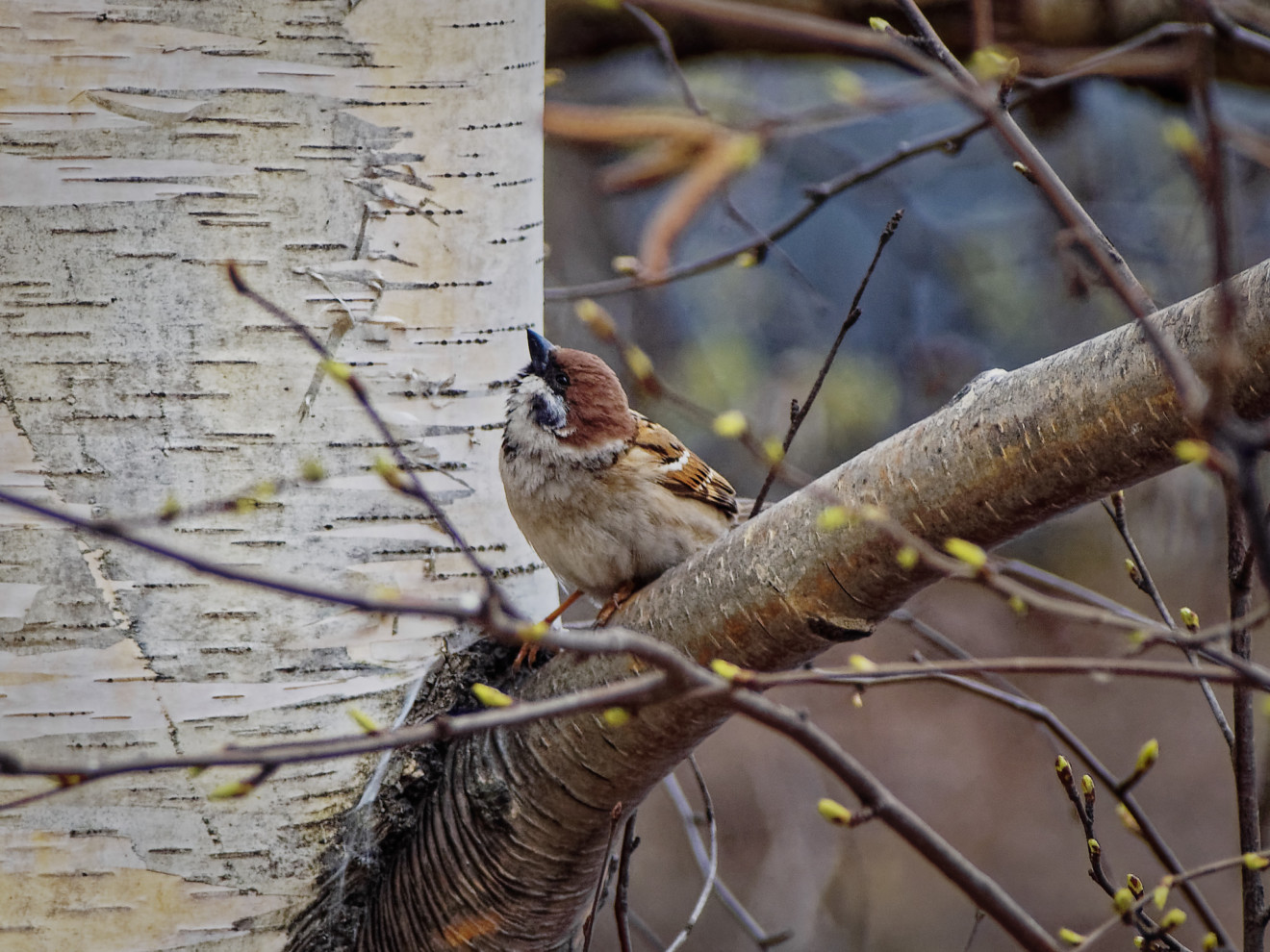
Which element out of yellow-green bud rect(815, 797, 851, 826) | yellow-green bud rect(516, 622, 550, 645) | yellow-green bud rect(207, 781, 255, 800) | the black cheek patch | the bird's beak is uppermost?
yellow-green bud rect(516, 622, 550, 645)

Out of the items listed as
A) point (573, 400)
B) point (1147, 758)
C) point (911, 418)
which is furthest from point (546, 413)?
point (911, 418)

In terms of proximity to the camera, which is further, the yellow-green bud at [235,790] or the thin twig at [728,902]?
the thin twig at [728,902]

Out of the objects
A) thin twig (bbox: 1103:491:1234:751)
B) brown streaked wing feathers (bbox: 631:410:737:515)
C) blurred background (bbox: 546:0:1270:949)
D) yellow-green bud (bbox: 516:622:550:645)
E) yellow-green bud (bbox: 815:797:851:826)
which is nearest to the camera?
yellow-green bud (bbox: 516:622:550:645)

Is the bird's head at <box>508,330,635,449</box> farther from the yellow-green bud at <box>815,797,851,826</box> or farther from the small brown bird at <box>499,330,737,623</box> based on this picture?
the yellow-green bud at <box>815,797,851,826</box>

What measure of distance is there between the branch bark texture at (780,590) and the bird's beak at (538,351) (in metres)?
0.61

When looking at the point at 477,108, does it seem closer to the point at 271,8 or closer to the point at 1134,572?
the point at 271,8

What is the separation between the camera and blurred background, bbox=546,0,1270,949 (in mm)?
4953

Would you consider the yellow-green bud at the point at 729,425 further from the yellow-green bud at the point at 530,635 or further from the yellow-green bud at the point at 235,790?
the yellow-green bud at the point at 235,790

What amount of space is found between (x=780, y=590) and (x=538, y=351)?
857 mm

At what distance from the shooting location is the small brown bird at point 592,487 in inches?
84.7

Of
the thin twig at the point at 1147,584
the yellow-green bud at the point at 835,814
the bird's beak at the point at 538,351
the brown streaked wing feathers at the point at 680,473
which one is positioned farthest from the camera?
the brown streaked wing feathers at the point at 680,473

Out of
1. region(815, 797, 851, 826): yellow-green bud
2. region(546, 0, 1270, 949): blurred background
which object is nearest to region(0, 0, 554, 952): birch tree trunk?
region(815, 797, 851, 826): yellow-green bud

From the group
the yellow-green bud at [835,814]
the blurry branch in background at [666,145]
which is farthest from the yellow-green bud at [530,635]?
the blurry branch in background at [666,145]

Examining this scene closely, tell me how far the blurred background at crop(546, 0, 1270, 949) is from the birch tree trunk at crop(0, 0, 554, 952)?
280 centimetres
